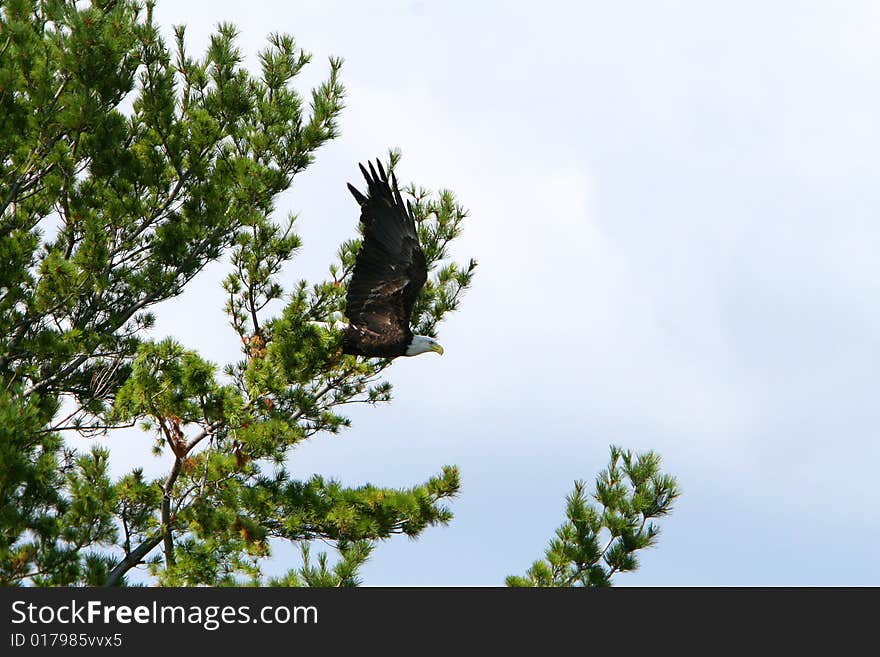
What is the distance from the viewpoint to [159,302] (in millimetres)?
9008

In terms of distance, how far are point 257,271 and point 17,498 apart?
245cm

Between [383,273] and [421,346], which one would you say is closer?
[383,273]

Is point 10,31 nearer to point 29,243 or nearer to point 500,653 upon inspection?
point 29,243

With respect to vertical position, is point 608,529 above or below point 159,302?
below

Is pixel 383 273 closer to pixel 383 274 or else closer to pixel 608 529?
pixel 383 274

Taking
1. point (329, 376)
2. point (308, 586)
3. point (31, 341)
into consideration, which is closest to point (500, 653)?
point (308, 586)

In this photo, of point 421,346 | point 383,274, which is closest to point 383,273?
point 383,274

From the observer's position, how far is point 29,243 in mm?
8781

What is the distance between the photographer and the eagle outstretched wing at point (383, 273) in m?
8.01

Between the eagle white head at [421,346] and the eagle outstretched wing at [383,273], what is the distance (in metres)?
0.16

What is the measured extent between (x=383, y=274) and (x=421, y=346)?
795 millimetres

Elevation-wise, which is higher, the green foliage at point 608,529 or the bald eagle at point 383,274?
the bald eagle at point 383,274

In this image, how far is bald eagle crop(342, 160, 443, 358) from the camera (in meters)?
8.01

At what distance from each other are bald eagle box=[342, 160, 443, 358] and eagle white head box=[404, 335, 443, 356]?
13 cm
